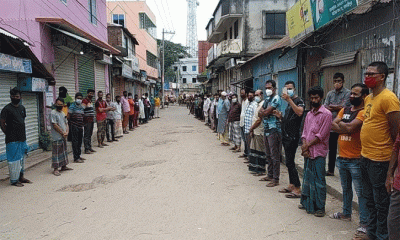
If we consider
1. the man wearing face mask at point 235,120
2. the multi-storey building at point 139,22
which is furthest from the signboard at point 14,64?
the multi-storey building at point 139,22

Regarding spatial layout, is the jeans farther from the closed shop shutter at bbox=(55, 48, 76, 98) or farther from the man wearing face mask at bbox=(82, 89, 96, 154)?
the closed shop shutter at bbox=(55, 48, 76, 98)

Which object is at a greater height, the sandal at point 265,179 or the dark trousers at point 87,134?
the dark trousers at point 87,134

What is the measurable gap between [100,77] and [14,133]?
12.5 metres

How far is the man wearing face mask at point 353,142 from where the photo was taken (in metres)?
3.91

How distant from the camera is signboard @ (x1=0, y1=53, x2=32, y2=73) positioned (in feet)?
24.2

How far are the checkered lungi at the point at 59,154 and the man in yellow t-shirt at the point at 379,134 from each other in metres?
6.09

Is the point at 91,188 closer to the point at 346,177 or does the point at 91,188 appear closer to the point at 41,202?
the point at 41,202

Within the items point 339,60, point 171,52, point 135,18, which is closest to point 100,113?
point 339,60

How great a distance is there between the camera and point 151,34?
43375 mm

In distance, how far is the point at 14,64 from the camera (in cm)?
779

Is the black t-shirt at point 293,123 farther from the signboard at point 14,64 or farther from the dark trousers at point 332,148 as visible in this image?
the signboard at point 14,64

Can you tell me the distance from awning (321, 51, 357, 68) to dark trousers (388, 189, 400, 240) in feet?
18.4

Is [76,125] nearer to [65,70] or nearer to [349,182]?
[65,70]

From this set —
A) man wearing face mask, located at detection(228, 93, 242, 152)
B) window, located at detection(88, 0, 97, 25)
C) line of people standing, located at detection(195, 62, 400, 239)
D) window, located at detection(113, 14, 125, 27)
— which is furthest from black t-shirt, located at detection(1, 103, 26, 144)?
window, located at detection(113, 14, 125, 27)
